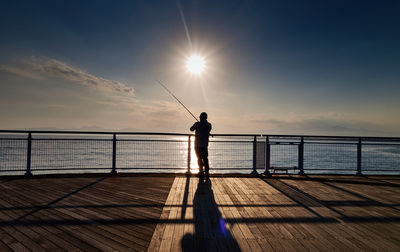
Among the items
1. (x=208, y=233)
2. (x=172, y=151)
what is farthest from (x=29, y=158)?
(x=208, y=233)

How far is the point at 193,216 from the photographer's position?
334 cm

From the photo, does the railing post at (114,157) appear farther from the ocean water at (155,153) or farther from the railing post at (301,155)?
the railing post at (301,155)

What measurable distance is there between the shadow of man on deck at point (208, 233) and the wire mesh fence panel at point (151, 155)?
2.70 meters

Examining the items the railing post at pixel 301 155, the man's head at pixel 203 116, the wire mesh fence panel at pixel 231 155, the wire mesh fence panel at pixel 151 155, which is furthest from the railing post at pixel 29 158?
the railing post at pixel 301 155

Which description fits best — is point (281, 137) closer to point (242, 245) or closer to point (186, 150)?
point (186, 150)

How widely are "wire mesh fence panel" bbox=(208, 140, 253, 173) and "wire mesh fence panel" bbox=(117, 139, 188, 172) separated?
39.5 inches

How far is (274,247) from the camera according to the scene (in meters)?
2.46

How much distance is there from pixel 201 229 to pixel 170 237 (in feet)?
1.58

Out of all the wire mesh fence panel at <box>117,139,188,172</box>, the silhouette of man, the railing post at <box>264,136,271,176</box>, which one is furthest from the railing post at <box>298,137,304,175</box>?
the wire mesh fence panel at <box>117,139,188,172</box>

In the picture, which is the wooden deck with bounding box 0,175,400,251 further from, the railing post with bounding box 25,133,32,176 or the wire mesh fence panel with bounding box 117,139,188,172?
the wire mesh fence panel with bounding box 117,139,188,172

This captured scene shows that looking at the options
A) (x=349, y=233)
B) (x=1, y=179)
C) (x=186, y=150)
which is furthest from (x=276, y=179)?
(x=1, y=179)

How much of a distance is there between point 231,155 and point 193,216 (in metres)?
3.85

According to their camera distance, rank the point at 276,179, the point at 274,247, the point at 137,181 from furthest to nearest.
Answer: the point at 276,179, the point at 137,181, the point at 274,247

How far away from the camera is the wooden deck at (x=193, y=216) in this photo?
2.52 meters
